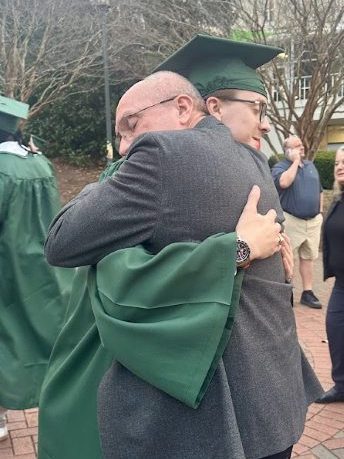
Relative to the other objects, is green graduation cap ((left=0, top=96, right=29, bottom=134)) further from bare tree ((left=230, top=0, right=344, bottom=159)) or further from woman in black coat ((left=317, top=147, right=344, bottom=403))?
bare tree ((left=230, top=0, right=344, bottom=159))

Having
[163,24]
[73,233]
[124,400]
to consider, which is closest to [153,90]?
[73,233]

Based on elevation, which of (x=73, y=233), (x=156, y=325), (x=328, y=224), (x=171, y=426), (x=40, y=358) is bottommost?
(x=40, y=358)

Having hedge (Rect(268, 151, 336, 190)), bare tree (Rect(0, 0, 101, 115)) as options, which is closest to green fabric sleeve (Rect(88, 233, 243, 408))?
bare tree (Rect(0, 0, 101, 115))

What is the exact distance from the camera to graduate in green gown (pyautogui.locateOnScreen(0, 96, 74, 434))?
→ 12.6 ft

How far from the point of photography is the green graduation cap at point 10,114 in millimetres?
3750

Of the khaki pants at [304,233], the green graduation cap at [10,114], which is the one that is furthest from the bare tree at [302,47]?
the green graduation cap at [10,114]

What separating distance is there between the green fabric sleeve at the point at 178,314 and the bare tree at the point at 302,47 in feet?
35.4

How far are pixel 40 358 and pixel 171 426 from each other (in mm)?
2546

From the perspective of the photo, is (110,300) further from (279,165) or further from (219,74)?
(279,165)

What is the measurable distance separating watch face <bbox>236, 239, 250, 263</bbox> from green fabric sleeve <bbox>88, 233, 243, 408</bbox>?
0.03 meters

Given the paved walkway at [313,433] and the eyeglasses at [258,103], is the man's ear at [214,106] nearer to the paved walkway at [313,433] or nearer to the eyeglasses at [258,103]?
the eyeglasses at [258,103]

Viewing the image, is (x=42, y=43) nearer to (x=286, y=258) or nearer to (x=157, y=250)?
(x=286, y=258)

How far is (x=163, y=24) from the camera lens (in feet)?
45.1

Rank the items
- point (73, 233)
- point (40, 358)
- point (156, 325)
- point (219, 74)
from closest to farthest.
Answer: point (156, 325) < point (73, 233) < point (219, 74) < point (40, 358)
